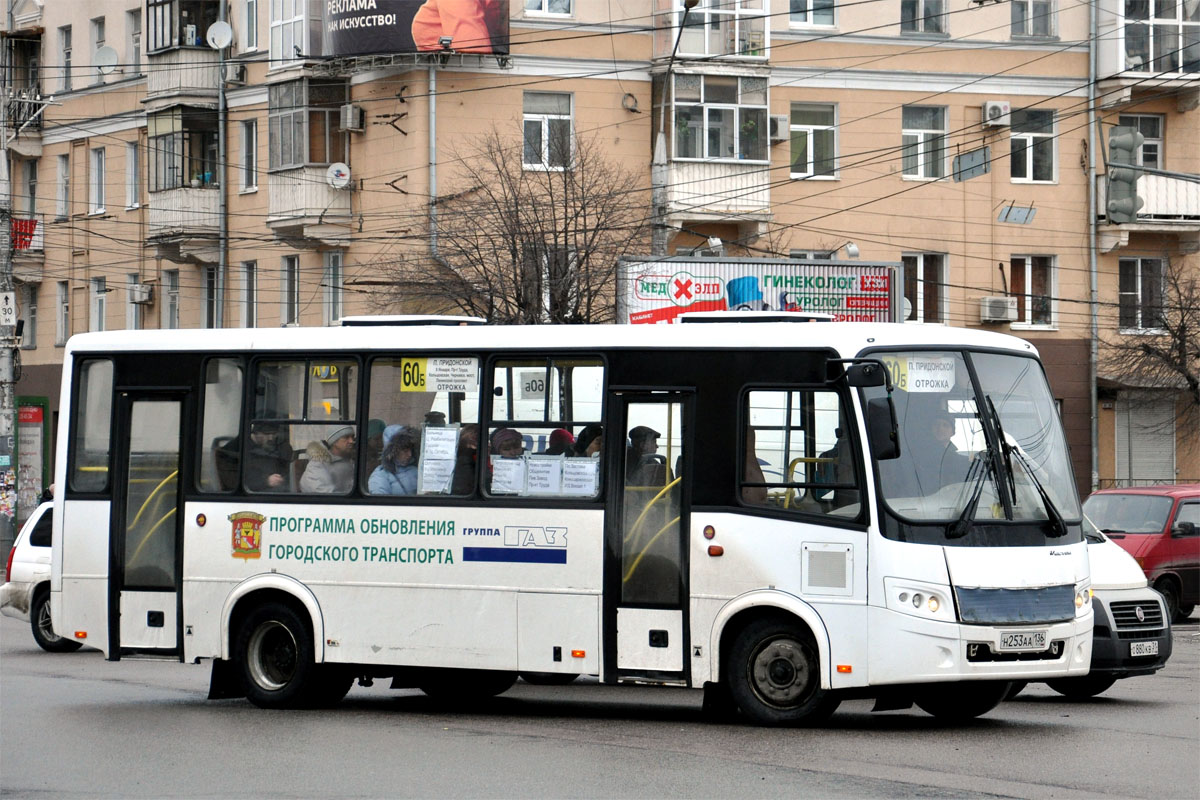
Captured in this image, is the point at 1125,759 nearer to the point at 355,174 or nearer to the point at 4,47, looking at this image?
the point at 355,174

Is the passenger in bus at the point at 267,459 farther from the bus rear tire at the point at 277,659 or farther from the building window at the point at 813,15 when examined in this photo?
the building window at the point at 813,15

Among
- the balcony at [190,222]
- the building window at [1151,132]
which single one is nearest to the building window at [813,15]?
the building window at [1151,132]

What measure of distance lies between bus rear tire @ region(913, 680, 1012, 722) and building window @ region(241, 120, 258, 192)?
102 feet

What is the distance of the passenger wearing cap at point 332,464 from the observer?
13430 millimetres

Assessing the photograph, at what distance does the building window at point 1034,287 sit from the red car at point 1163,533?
60.9 feet

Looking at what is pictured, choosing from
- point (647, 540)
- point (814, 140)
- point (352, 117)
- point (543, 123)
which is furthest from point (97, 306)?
point (647, 540)

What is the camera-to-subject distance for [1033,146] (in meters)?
41.1

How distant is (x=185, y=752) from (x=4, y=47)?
41.5 meters

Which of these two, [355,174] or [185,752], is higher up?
[355,174]

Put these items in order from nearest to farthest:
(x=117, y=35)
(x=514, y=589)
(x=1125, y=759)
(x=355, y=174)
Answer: (x=1125, y=759)
(x=514, y=589)
(x=355, y=174)
(x=117, y=35)

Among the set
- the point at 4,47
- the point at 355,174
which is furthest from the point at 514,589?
the point at 4,47

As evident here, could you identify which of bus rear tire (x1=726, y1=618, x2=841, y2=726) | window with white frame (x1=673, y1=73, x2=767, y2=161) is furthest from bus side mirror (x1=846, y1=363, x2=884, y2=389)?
window with white frame (x1=673, y1=73, x2=767, y2=161)

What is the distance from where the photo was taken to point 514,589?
1278cm

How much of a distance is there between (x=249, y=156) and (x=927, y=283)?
15.6m
